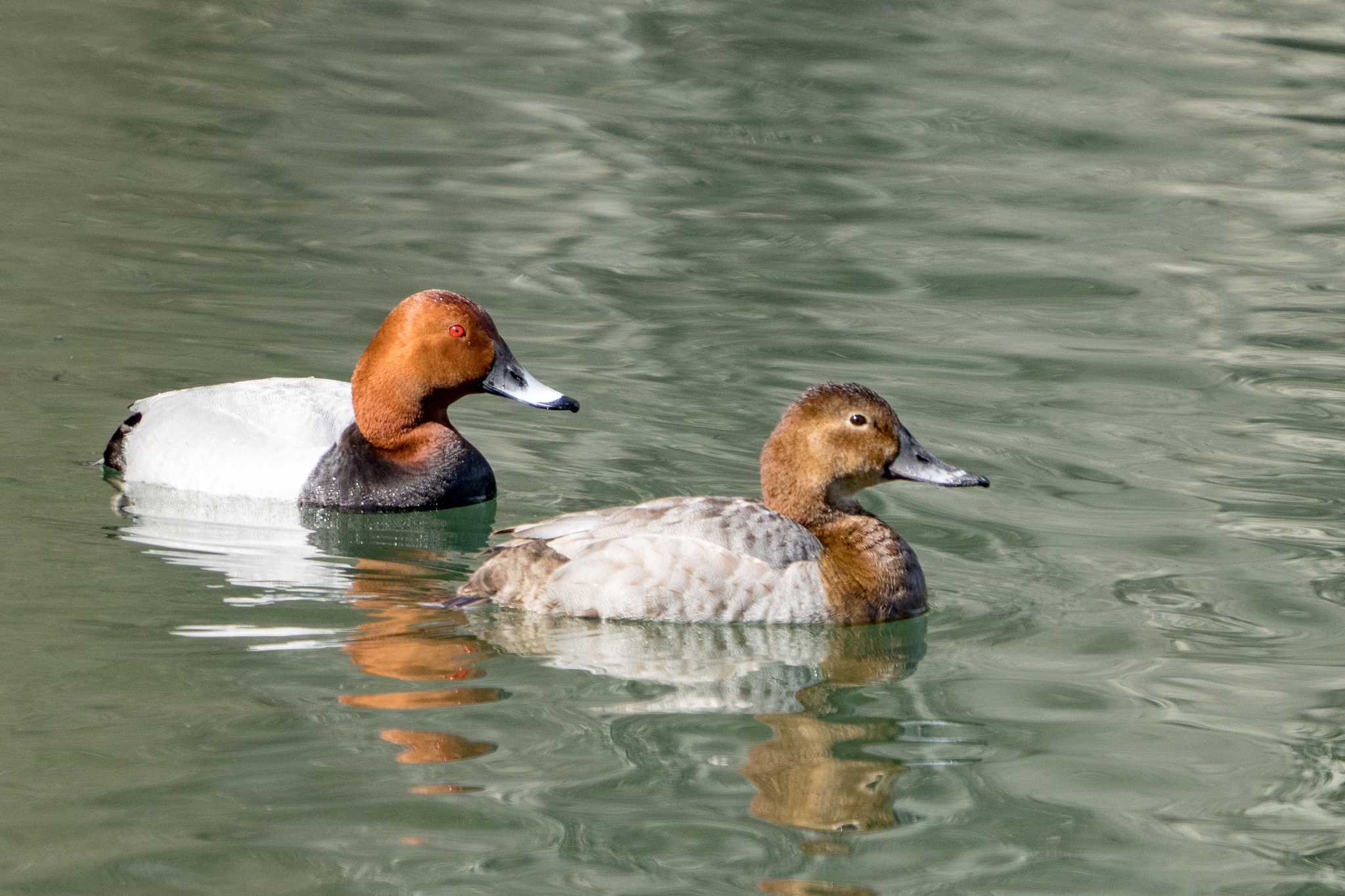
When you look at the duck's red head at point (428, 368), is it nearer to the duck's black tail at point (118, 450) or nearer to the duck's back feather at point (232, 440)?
the duck's back feather at point (232, 440)

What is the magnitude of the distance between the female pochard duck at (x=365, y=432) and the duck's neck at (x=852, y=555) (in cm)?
143

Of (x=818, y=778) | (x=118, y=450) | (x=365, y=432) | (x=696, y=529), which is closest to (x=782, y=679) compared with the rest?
(x=696, y=529)

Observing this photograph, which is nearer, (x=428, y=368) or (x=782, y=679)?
(x=782, y=679)

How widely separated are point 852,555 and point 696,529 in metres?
0.59

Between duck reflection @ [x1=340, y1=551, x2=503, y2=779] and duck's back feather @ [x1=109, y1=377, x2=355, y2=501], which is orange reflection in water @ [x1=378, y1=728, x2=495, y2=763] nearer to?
duck reflection @ [x1=340, y1=551, x2=503, y2=779]

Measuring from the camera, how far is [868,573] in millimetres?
6793

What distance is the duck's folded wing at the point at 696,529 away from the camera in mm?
6672

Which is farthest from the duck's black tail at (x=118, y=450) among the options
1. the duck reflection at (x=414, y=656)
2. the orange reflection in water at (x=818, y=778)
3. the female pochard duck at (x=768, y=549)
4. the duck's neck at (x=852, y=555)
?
the orange reflection in water at (x=818, y=778)

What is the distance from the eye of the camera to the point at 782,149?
50.0 feet

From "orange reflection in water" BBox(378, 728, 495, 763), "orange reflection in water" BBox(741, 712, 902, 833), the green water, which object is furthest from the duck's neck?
"orange reflection in water" BBox(378, 728, 495, 763)

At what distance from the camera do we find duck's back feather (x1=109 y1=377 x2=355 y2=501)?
8234 mm

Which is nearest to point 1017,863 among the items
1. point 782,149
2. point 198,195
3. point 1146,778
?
point 1146,778

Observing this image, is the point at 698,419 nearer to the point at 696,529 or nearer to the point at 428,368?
the point at 428,368

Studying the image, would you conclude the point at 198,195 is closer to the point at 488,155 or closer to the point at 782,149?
the point at 488,155
